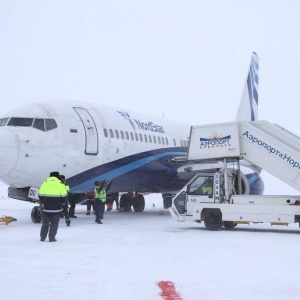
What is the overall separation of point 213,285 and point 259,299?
872 millimetres

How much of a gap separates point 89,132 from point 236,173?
196 inches

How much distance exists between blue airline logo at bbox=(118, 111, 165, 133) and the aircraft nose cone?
226 inches

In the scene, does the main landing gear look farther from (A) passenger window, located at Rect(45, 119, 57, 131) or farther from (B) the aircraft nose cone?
(B) the aircraft nose cone

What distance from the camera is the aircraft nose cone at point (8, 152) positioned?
14.6 metres

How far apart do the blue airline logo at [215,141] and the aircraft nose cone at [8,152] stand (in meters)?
5.54

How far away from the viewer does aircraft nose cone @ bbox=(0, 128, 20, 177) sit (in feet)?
47.8

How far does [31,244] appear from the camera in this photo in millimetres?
10609

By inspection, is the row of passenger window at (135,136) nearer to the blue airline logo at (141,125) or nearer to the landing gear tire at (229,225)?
the blue airline logo at (141,125)

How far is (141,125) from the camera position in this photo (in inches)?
815

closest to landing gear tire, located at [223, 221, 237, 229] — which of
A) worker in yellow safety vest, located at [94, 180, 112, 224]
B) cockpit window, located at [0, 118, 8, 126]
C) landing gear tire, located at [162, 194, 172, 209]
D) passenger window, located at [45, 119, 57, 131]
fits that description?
worker in yellow safety vest, located at [94, 180, 112, 224]

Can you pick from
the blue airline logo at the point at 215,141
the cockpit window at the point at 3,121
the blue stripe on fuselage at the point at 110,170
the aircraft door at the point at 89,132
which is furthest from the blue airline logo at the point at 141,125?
the cockpit window at the point at 3,121

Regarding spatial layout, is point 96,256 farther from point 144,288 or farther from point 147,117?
point 147,117

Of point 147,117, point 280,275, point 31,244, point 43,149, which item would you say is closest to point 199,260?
point 280,275

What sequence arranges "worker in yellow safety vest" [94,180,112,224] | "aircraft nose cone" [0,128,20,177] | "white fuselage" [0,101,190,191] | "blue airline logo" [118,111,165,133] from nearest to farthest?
"aircraft nose cone" [0,128,20,177], "white fuselage" [0,101,190,191], "worker in yellow safety vest" [94,180,112,224], "blue airline logo" [118,111,165,133]
